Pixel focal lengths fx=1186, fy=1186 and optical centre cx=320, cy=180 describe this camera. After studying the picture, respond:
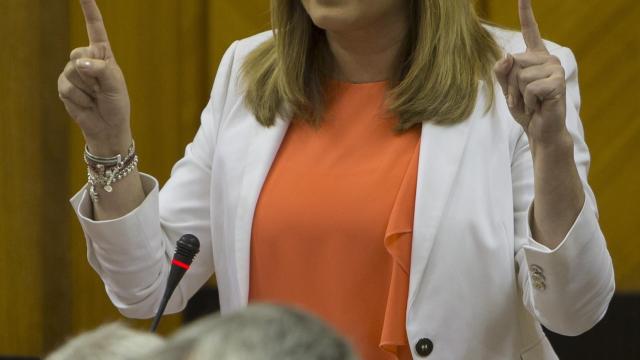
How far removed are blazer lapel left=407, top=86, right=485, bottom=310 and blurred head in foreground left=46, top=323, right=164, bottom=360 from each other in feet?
2.71

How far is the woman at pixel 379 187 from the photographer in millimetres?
1569

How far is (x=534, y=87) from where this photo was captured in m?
1.49

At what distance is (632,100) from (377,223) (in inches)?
48.2

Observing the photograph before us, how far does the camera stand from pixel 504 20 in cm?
272

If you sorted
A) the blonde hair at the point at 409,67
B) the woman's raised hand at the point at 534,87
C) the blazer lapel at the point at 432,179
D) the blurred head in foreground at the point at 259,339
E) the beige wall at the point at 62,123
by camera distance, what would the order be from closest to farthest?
the blurred head in foreground at the point at 259,339, the woman's raised hand at the point at 534,87, the blazer lapel at the point at 432,179, the blonde hair at the point at 409,67, the beige wall at the point at 62,123

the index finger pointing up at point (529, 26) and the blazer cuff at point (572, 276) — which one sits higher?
the index finger pointing up at point (529, 26)

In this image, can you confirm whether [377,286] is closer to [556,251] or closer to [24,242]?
[556,251]

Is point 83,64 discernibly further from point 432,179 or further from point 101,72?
point 432,179

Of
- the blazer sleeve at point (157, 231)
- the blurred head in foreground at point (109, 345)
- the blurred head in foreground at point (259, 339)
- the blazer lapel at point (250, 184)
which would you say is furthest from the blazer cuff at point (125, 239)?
the blurred head in foreground at point (259, 339)

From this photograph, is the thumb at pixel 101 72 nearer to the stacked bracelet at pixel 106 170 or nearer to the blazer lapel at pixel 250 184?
the stacked bracelet at pixel 106 170

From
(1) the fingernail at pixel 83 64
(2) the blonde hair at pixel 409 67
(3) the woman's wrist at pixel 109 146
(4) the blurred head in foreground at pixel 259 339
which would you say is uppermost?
(4) the blurred head in foreground at pixel 259 339

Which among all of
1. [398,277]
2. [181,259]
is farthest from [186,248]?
[398,277]

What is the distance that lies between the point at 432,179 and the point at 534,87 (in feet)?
0.83

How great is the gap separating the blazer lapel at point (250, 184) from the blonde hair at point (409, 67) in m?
0.03
